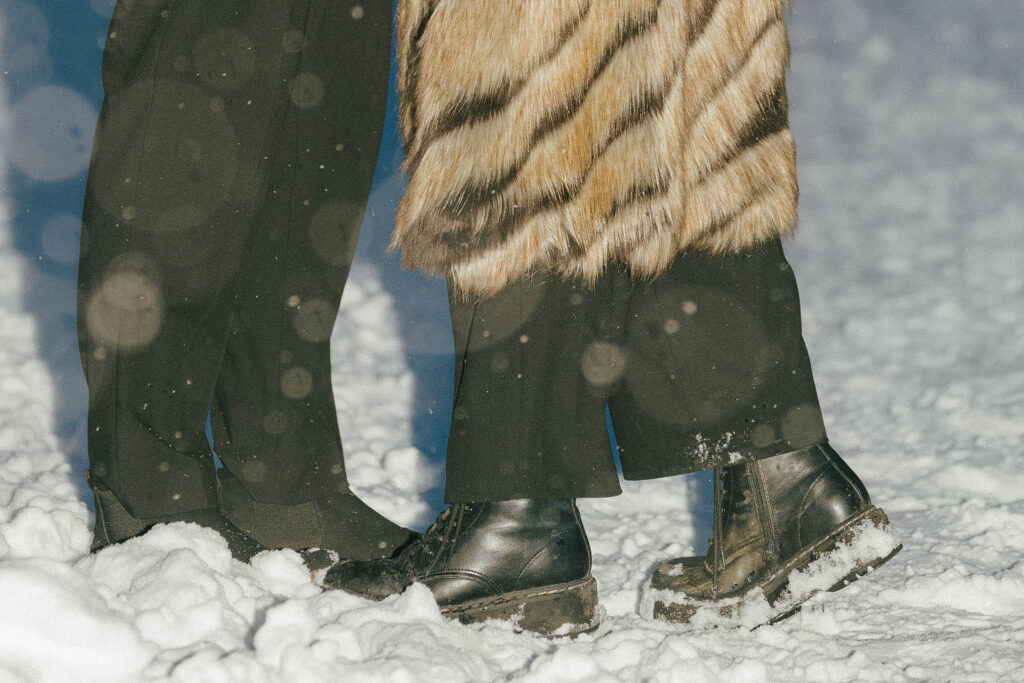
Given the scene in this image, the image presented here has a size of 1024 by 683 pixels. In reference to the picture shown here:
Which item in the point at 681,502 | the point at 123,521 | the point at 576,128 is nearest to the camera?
the point at 576,128

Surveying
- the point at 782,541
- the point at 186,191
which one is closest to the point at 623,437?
the point at 782,541

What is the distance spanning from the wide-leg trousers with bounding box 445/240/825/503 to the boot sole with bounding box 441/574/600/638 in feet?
0.40

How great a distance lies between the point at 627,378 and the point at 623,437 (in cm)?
9

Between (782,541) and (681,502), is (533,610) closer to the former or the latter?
(782,541)

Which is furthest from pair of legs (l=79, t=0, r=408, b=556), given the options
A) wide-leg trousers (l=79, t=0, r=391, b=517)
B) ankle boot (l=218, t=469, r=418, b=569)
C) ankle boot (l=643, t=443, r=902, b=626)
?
ankle boot (l=643, t=443, r=902, b=626)

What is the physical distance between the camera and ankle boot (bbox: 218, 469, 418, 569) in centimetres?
128

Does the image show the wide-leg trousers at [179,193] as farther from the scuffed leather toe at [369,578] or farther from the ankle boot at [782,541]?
the ankle boot at [782,541]

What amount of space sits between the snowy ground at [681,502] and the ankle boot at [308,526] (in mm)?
114

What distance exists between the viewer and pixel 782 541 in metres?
1.16

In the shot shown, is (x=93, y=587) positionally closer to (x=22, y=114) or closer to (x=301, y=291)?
(x=301, y=291)

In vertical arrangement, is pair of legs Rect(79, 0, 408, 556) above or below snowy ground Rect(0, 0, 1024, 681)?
above

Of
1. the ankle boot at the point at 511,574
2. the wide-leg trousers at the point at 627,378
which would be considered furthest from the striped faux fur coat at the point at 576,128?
the ankle boot at the point at 511,574

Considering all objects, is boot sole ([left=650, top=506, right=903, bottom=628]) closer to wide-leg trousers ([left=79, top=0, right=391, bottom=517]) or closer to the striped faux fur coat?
the striped faux fur coat

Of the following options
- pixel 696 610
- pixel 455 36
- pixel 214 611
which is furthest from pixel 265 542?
pixel 455 36
